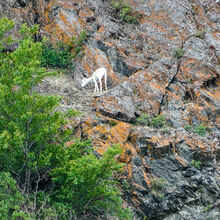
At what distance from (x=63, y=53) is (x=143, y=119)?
24.2ft

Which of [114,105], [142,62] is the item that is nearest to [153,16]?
[142,62]

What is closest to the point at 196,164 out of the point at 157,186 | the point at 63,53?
the point at 157,186

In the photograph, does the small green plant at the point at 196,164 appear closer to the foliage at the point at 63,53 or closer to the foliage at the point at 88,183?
the foliage at the point at 88,183

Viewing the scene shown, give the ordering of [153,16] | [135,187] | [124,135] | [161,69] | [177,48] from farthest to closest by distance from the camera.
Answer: [153,16] → [177,48] → [161,69] → [124,135] → [135,187]

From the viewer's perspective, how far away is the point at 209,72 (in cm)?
1822

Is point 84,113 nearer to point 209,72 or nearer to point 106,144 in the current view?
point 106,144

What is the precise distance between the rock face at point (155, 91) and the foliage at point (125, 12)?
388mm

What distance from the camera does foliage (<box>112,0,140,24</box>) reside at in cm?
2148

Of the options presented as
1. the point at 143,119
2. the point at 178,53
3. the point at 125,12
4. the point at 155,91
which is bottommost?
the point at 143,119

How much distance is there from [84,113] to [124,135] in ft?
7.07

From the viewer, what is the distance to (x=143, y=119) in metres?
14.8

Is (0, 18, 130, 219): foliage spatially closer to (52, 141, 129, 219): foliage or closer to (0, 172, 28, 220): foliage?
(52, 141, 129, 219): foliage

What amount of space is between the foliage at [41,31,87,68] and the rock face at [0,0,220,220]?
0.49 metres

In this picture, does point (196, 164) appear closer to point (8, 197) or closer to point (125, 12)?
point (8, 197)
